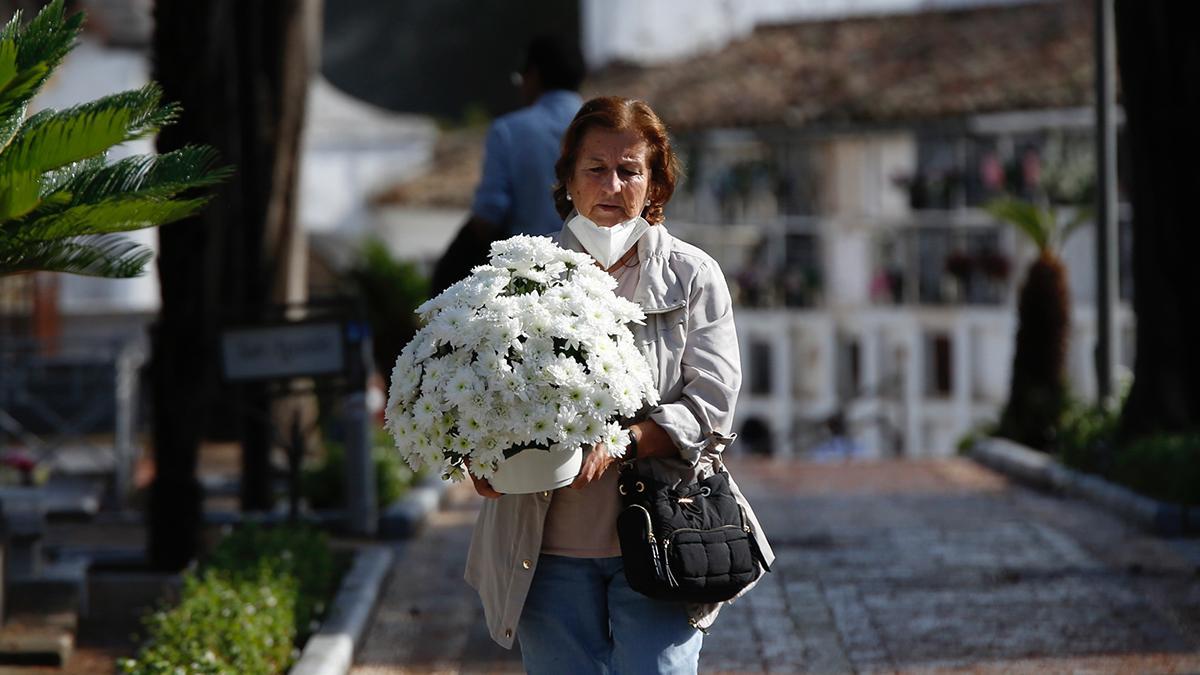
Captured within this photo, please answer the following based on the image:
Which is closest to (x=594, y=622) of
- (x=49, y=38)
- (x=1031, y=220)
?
(x=49, y=38)

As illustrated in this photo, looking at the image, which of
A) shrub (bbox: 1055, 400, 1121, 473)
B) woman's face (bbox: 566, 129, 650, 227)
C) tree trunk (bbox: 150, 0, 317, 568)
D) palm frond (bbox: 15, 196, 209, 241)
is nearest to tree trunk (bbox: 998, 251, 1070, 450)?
shrub (bbox: 1055, 400, 1121, 473)

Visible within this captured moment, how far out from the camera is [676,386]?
4.38 m

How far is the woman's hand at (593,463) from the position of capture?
4.19 m

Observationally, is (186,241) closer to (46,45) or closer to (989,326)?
(46,45)

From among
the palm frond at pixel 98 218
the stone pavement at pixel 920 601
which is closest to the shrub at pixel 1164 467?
the stone pavement at pixel 920 601

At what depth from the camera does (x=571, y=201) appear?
4691mm

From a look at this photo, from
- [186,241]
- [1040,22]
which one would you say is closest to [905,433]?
[1040,22]

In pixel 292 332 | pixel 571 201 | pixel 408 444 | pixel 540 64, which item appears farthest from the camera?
pixel 292 332

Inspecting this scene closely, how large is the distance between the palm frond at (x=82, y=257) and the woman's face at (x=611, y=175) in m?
2.40

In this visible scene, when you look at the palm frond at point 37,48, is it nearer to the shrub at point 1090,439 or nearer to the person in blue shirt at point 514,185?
the person in blue shirt at point 514,185

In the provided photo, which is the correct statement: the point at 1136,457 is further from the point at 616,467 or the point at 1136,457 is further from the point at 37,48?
the point at 616,467

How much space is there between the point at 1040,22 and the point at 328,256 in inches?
626

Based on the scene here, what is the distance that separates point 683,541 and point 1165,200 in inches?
379

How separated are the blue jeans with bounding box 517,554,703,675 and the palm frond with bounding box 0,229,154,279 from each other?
257cm
